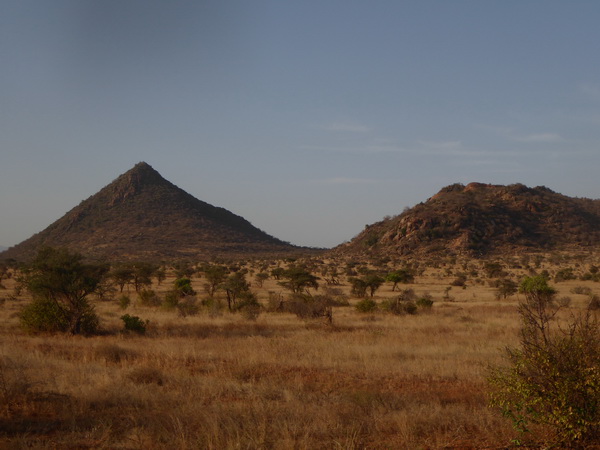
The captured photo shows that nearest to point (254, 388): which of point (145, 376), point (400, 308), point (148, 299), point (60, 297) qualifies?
point (145, 376)

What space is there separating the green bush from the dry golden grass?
26.2 inches

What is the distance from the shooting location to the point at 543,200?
100688mm

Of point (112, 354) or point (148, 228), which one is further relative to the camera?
point (148, 228)

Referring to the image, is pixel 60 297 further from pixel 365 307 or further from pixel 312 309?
pixel 365 307

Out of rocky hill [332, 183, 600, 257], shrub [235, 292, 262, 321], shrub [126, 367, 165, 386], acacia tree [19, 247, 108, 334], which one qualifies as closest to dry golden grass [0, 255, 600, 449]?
shrub [126, 367, 165, 386]

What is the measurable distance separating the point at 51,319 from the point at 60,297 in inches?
50.8

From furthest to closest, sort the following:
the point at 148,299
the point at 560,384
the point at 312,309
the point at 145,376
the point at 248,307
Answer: the point at 148,299, the point at 248,307, the point at 312,309, the point at 145,376, the point at 560,384

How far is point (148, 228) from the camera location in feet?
371

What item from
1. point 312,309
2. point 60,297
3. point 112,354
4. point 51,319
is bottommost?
point 312,309

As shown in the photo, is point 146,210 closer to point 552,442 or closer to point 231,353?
point 231,353

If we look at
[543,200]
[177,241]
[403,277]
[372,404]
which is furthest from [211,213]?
[372,404]

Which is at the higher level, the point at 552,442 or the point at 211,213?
the point at 211,213

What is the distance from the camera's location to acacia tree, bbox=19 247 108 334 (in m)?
18.1

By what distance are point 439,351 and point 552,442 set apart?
27.1 feet
